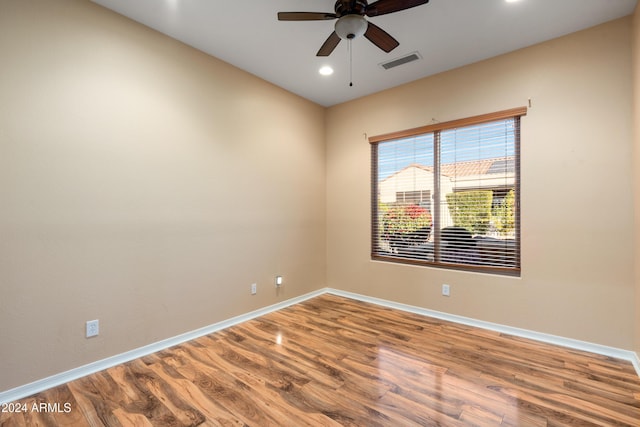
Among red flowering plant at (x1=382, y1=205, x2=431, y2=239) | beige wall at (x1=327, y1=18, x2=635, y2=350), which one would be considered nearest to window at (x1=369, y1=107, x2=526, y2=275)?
red flowering plant at (x1=382, y1=205, x2=431, y2=239)

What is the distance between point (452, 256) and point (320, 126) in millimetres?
2676

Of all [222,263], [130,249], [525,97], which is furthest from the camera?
[222,263]

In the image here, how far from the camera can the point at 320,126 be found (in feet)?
15.4

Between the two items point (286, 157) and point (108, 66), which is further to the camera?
point (286, 157)

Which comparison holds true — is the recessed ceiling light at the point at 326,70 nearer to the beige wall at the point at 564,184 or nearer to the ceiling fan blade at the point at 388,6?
the beige wall at the point at 564,184

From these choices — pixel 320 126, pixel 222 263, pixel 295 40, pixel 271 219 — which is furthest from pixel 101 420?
pixel 320 126

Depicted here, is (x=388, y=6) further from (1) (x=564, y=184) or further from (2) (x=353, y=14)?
(1) (x=564, y=184)

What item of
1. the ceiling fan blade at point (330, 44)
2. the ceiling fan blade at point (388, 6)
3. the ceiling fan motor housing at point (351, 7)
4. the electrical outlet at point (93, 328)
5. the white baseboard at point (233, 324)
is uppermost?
the ceiling fan motor housing at point (351, 7)

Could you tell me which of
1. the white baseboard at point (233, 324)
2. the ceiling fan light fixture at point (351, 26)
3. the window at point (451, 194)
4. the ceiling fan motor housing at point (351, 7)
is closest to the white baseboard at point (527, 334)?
the white baseboard at point (233, 324)

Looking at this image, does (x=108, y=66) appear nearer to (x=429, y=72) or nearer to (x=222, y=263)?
(x=222, y=263)

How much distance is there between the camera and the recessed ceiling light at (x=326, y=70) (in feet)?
11.3

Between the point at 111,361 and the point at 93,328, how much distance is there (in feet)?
1.07

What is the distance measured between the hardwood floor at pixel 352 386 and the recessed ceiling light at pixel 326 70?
2958 mm

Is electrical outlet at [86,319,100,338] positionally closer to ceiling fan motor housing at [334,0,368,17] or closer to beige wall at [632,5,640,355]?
ceiling fan motor housing at [334,0,368,17]
